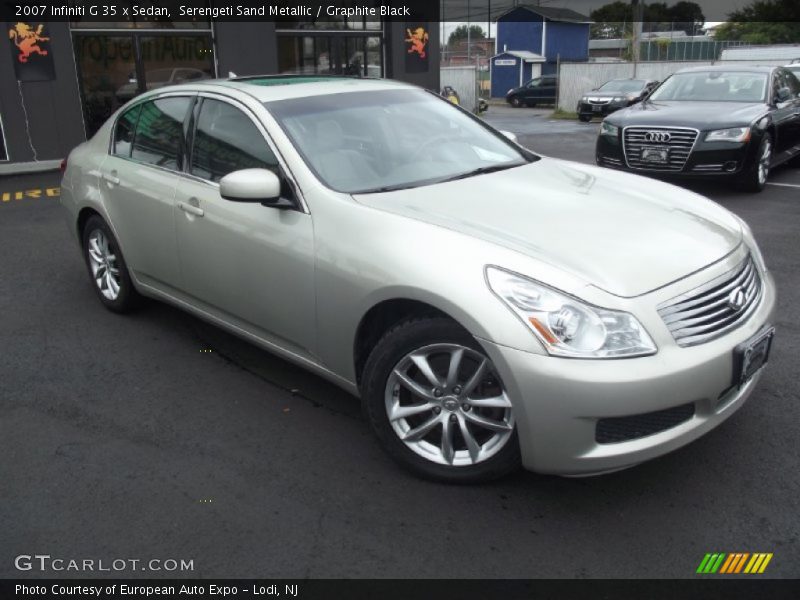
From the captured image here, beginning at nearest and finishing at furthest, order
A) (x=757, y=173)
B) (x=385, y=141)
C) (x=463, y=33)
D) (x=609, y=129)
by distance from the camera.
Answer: (x=385, y=141)
(x=757, y=173)
(x=609, y=129)
(x=463, y=33)

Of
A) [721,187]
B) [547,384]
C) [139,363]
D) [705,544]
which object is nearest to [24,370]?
[139,363]

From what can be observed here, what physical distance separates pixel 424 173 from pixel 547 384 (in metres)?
1.51

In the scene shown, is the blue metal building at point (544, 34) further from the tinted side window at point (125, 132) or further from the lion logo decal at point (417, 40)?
the tinted side window at point (125, 132)

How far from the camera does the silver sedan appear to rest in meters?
2.58

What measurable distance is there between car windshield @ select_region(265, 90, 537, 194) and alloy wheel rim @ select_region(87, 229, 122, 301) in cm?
192

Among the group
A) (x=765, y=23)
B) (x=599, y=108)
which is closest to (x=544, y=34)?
(x=765, y=23)

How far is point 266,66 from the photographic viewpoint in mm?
13789

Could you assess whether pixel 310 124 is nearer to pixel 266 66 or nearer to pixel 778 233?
pixel 778 233

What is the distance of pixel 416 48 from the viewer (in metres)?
15.4

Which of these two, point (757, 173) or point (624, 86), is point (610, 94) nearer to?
point (624, 86)

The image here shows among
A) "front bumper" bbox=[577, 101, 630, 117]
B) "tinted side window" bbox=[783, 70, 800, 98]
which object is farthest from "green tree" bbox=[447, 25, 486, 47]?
"tinted side window" bbox=[783, 70, 800, 98]

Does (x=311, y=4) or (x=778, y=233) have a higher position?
(x=311, y=4)

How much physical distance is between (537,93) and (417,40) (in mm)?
17950

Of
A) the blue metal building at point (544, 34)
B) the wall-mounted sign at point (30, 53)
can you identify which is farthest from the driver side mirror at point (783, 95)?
the blue metal building at point (544, 34)
